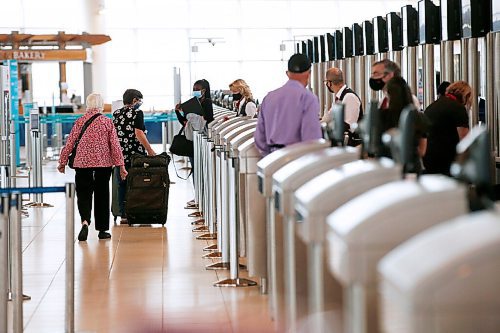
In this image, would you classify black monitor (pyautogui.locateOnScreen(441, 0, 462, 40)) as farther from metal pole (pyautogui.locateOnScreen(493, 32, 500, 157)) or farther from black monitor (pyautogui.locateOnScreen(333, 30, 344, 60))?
black monitor (pyautogui.locateOnScreen(333, 30, 344, 60))

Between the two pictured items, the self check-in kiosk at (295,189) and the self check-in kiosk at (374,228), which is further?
the self check-in kiosk at (295,189)

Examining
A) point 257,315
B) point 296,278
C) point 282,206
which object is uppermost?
point 282,206

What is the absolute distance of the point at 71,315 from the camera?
20.4 feet

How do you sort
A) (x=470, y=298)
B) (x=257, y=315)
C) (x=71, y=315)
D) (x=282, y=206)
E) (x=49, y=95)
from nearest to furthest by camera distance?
(x=470, y=298) < (x=282, y=206) < (x=71, y=315) < (x=257, y=315) < (x=49, y=95)

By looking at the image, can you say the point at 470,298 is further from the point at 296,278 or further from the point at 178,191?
the point at 178,191

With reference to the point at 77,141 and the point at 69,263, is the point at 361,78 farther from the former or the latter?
the point at 69,263

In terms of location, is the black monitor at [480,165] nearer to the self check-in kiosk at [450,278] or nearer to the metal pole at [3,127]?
the self check-in kiosk at [450,278]

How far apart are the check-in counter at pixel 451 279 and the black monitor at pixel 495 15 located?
254 inches

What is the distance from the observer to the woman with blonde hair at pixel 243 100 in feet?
43.5

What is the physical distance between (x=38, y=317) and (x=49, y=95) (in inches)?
1128

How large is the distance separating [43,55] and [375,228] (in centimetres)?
2213

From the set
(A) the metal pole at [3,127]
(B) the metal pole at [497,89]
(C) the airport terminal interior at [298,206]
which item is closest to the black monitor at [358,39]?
(C) the airport terminal interior at [298,206]

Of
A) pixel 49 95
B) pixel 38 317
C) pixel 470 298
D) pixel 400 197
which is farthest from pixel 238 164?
pixel 49 95

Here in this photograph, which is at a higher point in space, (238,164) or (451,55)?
(451,55)
